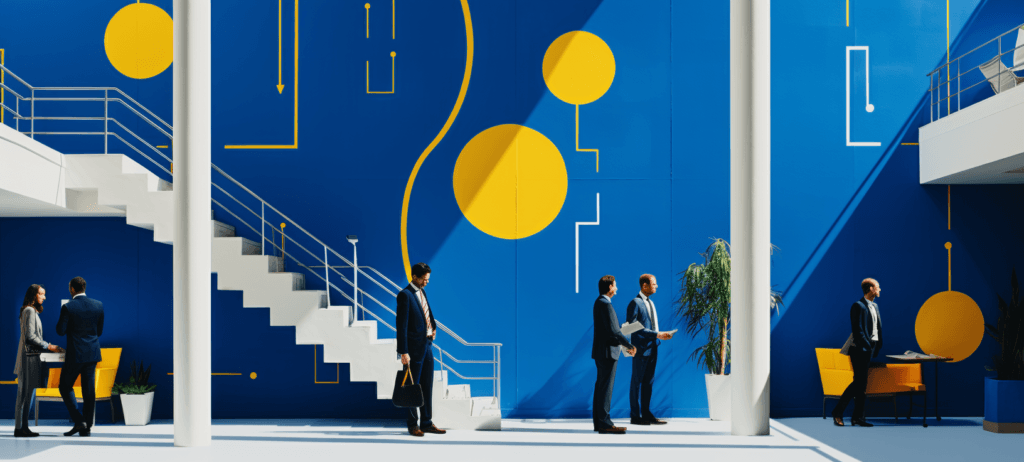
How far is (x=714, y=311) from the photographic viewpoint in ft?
26.2

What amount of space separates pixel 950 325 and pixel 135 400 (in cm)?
862

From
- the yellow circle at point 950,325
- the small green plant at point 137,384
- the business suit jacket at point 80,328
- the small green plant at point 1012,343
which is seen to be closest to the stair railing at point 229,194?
the business suit jacket at point 80,328

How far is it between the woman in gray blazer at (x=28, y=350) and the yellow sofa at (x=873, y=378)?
7435 millimetres

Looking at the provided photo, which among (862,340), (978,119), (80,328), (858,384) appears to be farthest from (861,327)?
(80,328)

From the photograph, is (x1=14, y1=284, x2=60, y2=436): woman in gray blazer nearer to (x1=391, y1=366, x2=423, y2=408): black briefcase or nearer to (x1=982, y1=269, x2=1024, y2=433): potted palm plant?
(x1=391, y1=366, x2=423, y2=408): black briefcase

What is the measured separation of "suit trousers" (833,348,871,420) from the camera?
7.31 m

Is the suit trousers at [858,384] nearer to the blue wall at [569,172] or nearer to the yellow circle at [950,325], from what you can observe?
the blue wall at [569,172]

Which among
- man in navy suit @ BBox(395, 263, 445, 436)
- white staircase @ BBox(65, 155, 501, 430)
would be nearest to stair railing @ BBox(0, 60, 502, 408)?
white staircase @ BBox(65, 155, 501, 430)

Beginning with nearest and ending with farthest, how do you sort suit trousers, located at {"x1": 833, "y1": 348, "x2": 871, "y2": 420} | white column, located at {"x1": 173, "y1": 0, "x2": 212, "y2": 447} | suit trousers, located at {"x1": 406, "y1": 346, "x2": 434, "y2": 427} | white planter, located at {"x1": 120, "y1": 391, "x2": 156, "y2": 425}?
white column, located at {"x1": 173, "y1": 0, "x2": 212, "y2": 447}, suit trousers, located at {"x1": 406, "y1": 346, "x2": 434, "y2": 427}, suit trousers, located at {"x1": 833, "y1": 348, "x2": 871, "y2": 420}, white planter, located at {"x1": 120, "y1": 391, "x2": 156, "y2": 425}

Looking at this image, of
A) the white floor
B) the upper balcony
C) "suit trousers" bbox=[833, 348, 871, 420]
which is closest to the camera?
the white floor

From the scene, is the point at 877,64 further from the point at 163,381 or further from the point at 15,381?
the point at 15,381

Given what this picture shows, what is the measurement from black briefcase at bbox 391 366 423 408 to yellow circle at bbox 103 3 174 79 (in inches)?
177

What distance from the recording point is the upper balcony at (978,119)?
22.4 feet

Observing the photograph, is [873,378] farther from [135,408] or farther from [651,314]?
[135,408]
